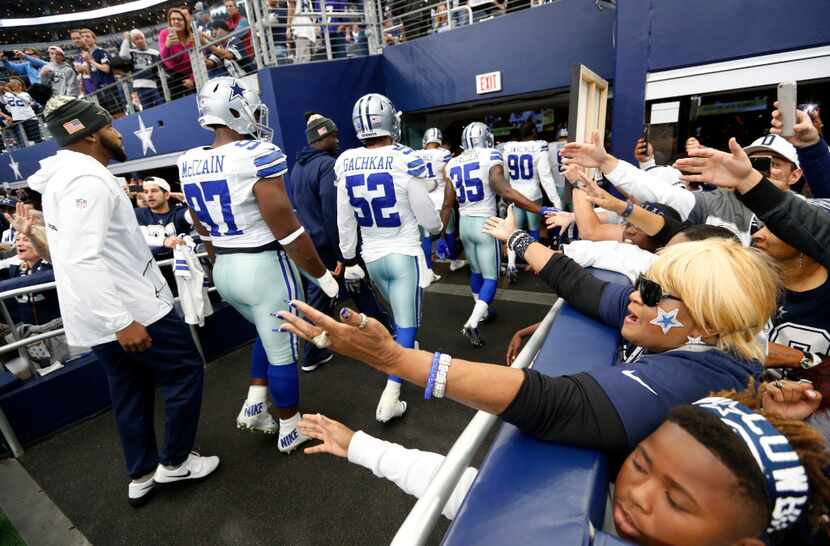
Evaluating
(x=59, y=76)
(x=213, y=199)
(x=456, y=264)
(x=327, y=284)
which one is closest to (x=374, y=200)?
(x=327, y=284)

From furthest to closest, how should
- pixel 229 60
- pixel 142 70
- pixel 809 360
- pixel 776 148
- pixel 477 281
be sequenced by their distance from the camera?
pixel 142 70, pixel 229 60, pixel 477 281, pixel 776 148, pixel 809 360

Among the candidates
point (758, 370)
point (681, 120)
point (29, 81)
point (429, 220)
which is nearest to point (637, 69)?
point (681, 120)

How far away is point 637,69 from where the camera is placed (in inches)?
179

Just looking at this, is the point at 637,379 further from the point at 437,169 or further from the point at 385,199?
the point at 437,169

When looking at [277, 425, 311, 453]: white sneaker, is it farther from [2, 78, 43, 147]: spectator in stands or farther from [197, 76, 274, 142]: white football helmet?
[2, 78, 43, 147]: spectator in stands

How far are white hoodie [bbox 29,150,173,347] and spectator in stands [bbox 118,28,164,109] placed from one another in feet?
24.6

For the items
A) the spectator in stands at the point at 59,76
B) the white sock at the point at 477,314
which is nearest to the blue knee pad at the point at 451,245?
the white sock at the point at 477,314

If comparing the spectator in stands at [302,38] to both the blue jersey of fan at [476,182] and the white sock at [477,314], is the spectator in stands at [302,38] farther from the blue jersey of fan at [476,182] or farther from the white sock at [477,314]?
the white sock at [477,314]

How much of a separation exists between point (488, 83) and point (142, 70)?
268 inches

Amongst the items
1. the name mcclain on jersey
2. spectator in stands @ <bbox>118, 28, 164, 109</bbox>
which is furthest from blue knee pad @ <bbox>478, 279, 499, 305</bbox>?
spectator in stands @ <bbox>118, 28, 164, 109</bbox>

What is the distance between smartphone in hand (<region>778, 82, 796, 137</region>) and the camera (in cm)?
177

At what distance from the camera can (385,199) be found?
2816 millimetres

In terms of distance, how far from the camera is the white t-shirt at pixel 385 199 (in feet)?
9.12

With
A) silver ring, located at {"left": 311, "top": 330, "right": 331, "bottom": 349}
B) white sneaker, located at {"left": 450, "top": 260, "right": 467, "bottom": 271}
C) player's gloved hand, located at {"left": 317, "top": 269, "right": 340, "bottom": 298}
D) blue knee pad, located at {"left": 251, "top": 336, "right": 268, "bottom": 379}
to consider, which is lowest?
white sneaker, located at {"left": 450, "top": 260, "right": 467, "bottom": 271}
